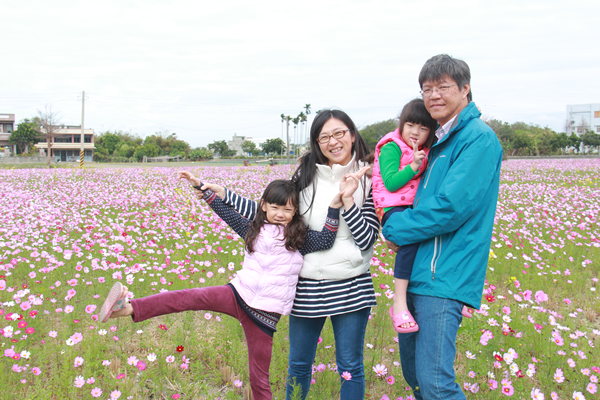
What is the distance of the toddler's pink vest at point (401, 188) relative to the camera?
2.10 metres

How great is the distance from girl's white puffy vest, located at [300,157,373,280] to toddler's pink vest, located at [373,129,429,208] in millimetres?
149

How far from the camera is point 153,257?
4855 mm

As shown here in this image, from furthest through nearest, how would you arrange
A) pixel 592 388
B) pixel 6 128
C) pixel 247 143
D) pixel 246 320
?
pixel 247 143
pixel 6 128
pixel 592 388
pixel 246 320

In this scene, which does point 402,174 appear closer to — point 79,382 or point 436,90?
point 436,90

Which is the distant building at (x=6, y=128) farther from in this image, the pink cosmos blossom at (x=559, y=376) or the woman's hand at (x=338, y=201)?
the pink cosmos blossom at (x=559, y=376)

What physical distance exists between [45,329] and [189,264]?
5.71ft

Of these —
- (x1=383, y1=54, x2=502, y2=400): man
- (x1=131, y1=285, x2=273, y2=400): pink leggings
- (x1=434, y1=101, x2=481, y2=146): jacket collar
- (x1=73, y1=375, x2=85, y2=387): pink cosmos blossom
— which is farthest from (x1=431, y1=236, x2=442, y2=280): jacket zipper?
(x1=73, y1=375, x2=85, y2=387): pink cosmos blossom

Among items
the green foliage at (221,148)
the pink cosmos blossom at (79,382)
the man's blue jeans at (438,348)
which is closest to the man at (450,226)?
the man's blue jeans at (438,348)

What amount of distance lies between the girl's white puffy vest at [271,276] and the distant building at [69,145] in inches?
2950

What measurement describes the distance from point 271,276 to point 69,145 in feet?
261

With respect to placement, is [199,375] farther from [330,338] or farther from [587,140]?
[587,140]

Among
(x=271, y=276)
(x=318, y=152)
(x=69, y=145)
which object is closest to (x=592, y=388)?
(x=271, y=276)

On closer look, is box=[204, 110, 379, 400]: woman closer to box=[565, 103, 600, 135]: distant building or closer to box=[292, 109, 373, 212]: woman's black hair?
box=[292, 109, 373, 212]: woman's black hair

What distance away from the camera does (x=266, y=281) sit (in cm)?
221
